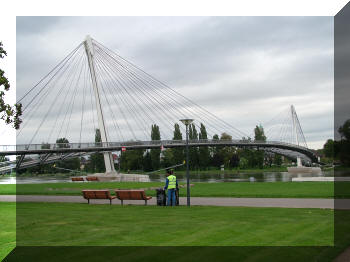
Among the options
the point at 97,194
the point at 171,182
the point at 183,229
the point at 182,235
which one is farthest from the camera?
the point at 97,194

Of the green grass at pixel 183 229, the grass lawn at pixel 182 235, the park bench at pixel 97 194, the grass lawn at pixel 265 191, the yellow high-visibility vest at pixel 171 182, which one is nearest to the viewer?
the grass lawn at pixel 182 235

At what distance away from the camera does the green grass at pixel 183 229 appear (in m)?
8.29

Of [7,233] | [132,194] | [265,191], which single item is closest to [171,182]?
[132,194]

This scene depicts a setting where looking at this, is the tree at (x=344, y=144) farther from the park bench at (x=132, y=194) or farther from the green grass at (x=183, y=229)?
the park bench at (x=132, y=194)

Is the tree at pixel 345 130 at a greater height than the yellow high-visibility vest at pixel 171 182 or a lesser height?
greater

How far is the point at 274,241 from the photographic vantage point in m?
8.18

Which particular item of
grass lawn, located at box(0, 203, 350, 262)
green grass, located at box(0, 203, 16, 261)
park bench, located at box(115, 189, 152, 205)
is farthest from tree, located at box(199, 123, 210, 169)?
grass lawn, located at box(0, 203, 350, 262)

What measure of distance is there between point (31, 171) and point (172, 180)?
100785mm

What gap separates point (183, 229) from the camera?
31.6 feet

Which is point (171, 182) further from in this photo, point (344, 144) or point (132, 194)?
point (344, 144)

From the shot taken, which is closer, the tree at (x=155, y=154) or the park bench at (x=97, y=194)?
the park bench at (x=97, y=194)

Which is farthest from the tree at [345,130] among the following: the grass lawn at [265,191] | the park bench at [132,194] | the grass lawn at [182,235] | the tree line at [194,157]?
the tree line at [194,157]
